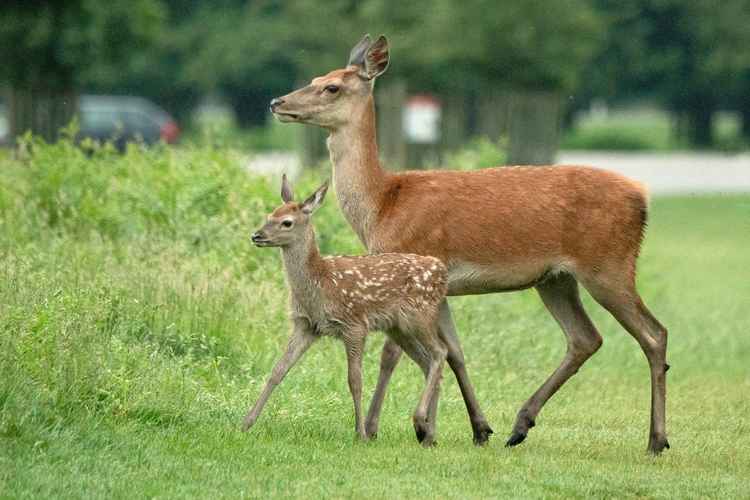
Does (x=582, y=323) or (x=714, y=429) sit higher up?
(x=582, y=323)

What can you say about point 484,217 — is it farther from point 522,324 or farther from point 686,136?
point 686,136

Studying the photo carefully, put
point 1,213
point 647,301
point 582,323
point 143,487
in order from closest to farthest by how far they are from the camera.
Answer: point 143,487
point 582,323
point 1,213
point 647,301

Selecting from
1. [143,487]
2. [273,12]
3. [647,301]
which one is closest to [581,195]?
[143,487]

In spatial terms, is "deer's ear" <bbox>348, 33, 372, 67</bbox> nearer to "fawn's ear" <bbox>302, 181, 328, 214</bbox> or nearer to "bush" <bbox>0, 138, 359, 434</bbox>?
"fawn's ear" <bbox>302, 181, 328, 214</bbox>

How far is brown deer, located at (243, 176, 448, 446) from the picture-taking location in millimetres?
9133

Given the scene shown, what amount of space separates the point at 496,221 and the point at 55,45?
16.2 m

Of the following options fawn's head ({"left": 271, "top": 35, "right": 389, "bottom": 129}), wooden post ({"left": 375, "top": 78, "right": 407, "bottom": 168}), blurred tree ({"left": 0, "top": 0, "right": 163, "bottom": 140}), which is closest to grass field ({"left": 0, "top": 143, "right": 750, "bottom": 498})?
fawn's head ({"left": 271, "top": 35, "right": 389, "bottom": 129})

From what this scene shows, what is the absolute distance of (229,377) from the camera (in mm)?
10727

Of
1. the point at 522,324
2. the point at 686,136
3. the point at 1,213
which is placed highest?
the point at 1,213

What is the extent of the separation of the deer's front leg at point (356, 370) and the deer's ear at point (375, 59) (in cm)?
176

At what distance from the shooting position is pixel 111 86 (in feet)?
175

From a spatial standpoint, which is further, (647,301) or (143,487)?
(647,301)

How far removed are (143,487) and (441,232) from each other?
262 centimetres

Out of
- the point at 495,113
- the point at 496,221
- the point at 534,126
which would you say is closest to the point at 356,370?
the point at 496,221
